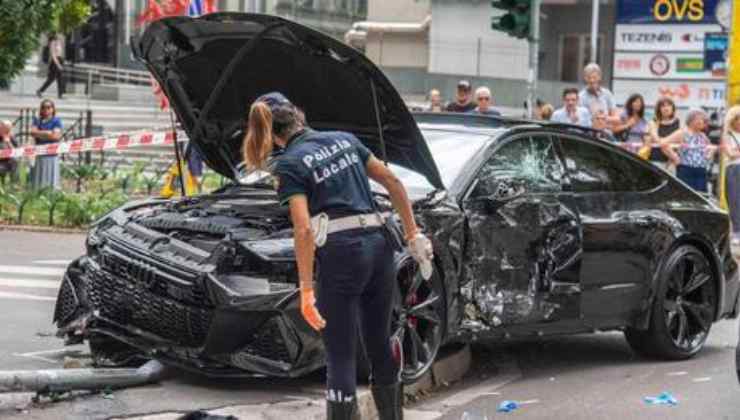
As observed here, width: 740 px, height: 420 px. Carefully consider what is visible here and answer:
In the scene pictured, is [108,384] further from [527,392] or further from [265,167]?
[527,392]

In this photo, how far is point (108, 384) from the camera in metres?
7.30

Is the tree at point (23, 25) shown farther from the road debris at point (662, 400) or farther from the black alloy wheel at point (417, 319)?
the road debris at point (662, 400)

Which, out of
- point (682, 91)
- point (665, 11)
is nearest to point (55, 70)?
point (665, 11)

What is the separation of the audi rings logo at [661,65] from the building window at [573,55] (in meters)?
16.4

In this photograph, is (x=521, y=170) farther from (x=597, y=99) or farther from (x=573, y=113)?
(x=597, y=99)

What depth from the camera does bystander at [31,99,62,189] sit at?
19.1 metres

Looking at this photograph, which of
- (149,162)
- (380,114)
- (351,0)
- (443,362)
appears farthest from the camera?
(351,0)

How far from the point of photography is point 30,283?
1182 centimetres

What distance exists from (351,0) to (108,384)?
48.2 m

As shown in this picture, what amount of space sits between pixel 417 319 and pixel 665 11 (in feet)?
57.3

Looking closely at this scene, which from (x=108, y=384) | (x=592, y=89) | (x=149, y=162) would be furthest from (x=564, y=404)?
(x=149, y=162)

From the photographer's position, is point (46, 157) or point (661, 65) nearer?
point (46, 157)

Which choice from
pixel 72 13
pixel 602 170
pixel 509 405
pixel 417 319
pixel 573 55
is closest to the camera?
pixel 417 319

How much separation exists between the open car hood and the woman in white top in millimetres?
8267
